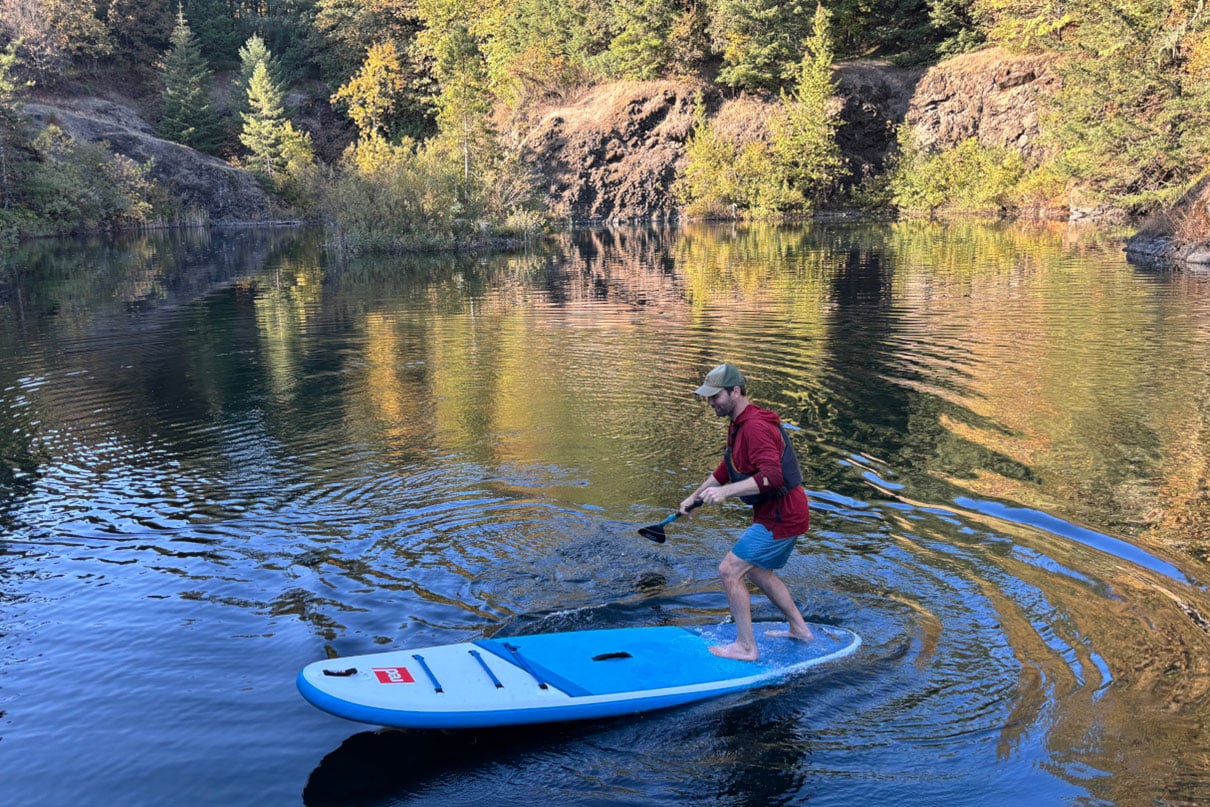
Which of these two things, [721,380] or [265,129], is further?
[265,129]

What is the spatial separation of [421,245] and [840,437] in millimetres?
29966

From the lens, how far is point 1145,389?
12.6 meters

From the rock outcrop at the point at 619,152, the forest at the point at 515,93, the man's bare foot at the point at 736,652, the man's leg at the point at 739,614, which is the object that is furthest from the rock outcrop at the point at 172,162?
the man's bare foot at the point at 736,652

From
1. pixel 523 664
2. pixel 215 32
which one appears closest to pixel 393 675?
pixel 523 664

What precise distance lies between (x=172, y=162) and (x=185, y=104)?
34.7ft

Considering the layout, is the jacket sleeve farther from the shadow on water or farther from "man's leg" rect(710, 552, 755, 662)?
the shadow on water

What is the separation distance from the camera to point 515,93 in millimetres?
68000

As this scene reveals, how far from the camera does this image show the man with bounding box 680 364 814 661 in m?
6.02

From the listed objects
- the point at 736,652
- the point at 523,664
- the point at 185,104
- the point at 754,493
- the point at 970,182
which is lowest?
the point at 736,652

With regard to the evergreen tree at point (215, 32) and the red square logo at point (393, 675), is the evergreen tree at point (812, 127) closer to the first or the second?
the evergreen tree at point (215, 32)

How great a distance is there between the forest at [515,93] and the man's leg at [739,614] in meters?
30.6

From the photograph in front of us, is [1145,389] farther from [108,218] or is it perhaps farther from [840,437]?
[108,218]

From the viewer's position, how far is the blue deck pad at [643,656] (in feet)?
19.1

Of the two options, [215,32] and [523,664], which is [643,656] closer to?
[523,664]
